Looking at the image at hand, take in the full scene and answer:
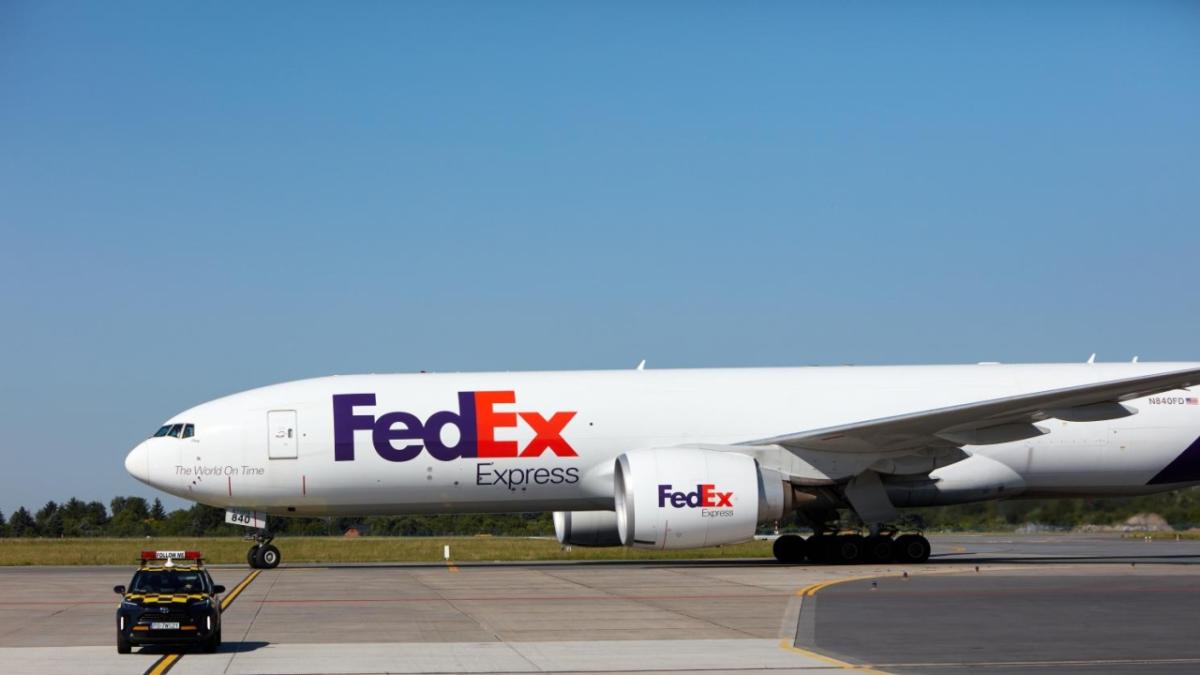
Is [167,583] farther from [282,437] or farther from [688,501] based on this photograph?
[282,437]

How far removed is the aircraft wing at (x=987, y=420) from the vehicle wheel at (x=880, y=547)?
6.10 feet

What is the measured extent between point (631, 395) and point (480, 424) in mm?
2979

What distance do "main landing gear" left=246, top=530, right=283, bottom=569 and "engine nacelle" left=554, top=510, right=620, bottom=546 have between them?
5686 mm

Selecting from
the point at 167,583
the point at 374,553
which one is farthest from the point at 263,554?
the point at 167,583

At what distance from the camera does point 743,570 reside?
24688mm

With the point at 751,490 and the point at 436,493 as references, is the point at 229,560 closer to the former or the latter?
the point at 436,493

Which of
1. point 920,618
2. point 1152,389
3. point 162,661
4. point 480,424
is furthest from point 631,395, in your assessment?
point 162,661

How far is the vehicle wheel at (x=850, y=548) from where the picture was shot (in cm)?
2644

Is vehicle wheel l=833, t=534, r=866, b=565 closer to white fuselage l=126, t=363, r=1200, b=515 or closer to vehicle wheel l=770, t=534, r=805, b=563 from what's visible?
vehicle wheel l=770, t=534, r=805, b=563

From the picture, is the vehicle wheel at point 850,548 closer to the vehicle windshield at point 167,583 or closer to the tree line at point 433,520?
the tree line at point 433,520

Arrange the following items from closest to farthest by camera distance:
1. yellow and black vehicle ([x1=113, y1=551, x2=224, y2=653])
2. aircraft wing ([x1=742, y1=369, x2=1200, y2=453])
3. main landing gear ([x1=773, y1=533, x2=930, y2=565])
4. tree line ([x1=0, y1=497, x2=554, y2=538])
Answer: yellow and black vehicle ([x1=113, y1=551, x2=224, y2=653]) → aircraft wing ([x1=742, y1=369, x2=1200, y2=453]) → main landing gear ([x1=773, y1=533, x2=930, y2=565]) → tree line ([x1=0, y1=497, x2=554, y2=538])

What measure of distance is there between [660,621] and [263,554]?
1307 centimetres

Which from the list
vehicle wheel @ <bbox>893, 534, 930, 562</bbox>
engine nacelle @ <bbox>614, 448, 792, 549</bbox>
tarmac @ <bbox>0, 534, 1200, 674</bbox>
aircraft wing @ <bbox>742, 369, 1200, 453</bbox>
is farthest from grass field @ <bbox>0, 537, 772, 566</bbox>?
aircraft wing @ <bbox>742, 369, 1200, 453</bbox>

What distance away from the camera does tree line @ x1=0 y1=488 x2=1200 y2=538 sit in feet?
109
